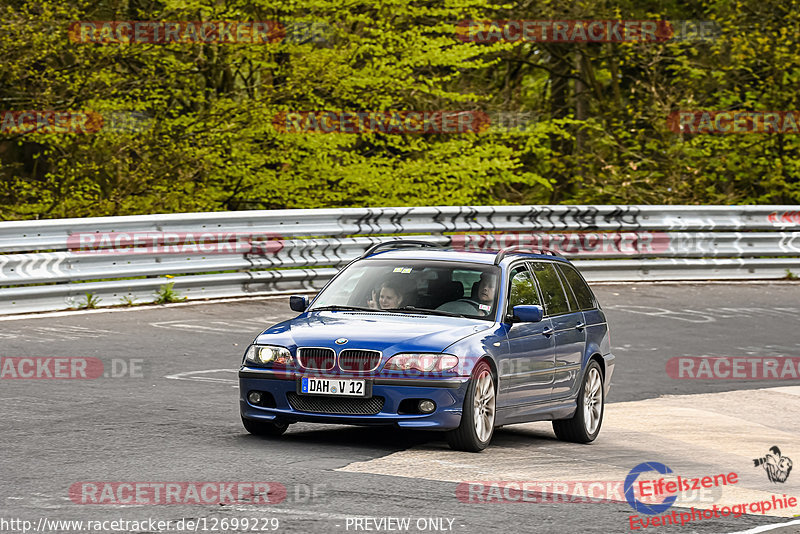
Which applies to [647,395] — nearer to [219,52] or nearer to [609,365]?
[609,365]

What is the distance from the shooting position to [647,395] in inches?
518

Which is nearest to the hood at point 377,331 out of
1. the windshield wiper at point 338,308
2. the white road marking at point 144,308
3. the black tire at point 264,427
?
the windshield wiper at point 338,308

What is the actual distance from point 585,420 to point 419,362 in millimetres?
2335

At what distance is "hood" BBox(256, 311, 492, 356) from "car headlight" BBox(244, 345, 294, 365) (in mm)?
49

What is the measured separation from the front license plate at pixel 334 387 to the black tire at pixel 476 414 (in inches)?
26.4

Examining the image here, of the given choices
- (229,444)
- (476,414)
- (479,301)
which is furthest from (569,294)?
(229,444)

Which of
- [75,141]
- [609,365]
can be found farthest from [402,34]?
[609,365]

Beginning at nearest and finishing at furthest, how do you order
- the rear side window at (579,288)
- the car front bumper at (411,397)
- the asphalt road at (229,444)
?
the asphalt road at (229,444) → the car front bumper at (411,397) → the rear side window at (579,288)

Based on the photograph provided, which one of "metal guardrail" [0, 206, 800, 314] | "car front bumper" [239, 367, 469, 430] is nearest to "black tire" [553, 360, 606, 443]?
"car front bumper" [239, 367, 469, 430]

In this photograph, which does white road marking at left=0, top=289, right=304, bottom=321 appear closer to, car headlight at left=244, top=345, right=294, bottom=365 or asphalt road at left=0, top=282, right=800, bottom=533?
asphalt road at left=0, top=282, right=800, bottom=533

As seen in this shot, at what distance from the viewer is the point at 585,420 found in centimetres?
1090

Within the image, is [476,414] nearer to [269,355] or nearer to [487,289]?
[487,289]

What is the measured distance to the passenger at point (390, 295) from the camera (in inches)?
401

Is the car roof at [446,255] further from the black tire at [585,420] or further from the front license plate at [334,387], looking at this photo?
the front license plate at [334,387]
